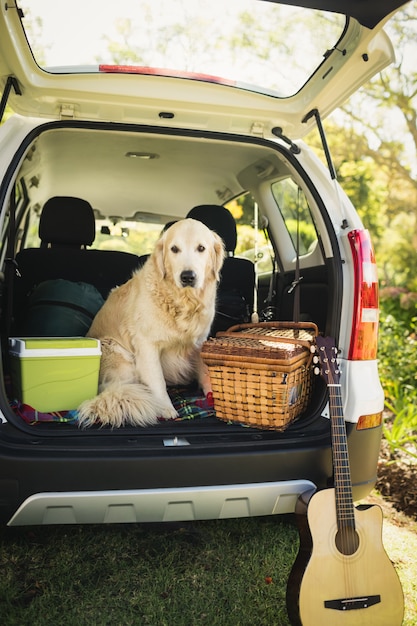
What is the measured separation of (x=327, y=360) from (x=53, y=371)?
1238mm

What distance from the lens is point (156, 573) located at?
2371 millimetres

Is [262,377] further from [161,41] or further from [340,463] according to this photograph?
[161,41]

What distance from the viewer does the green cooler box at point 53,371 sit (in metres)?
2.48

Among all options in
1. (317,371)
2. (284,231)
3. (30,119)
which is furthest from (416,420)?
(30,119)

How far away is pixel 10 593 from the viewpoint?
2.18 meters

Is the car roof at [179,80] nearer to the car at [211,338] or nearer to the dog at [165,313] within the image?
the car at [211,338]

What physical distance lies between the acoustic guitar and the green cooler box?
114 centimetres

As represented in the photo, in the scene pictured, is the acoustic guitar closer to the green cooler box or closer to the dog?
the dog

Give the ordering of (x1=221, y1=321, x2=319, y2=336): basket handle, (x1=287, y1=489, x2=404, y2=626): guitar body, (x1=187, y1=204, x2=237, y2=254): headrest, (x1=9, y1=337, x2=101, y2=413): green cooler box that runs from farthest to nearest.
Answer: (x1=187, y1=204, x2=237, y2=254): headrest, (x1=221, y1=321, x2=319, y2=336): basket handle, (x1=9, y1=337, x2=101, y2=413): green cooler box, (x1=287, y1=489, x2=404, y2=626): guitar body

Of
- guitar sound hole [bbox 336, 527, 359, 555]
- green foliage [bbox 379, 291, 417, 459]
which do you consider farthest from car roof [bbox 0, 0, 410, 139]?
green foliage [bbox 379, 291, 417, 459]

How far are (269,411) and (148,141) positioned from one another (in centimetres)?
217

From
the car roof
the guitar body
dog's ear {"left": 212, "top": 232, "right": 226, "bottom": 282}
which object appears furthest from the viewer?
dog's ear {"left": 212, "top": 232, "right": 226, "bottom": 282}

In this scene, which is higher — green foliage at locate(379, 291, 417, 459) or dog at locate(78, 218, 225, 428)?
dog at locate(78, 218, 225, 428)

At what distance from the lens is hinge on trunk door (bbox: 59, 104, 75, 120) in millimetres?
2577
